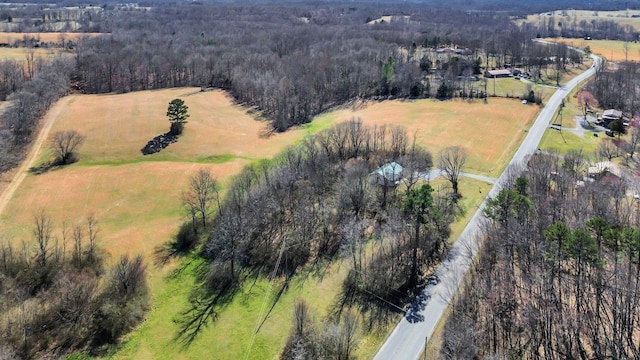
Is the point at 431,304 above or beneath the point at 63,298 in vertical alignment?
above

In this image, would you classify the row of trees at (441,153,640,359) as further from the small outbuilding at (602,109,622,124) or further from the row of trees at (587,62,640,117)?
the row of trees at (587,62,640,117)

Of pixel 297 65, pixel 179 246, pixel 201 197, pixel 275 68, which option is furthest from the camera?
pixel 275 68

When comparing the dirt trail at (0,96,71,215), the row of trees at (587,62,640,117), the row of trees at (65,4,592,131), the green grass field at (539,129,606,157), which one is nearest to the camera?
the dirt trail at (0,96,71,215)

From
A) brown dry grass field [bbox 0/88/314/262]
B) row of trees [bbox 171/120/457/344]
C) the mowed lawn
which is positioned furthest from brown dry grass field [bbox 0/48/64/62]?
row of trees [bbox 171/120/457/344]

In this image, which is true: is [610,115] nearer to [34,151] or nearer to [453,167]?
[453,167]

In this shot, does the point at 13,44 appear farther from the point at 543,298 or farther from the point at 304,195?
the point at 543,298

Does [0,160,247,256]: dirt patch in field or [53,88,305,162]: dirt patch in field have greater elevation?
[53,88,305,162]: dirt patch in field

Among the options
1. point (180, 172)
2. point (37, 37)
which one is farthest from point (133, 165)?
point (37, 37)
